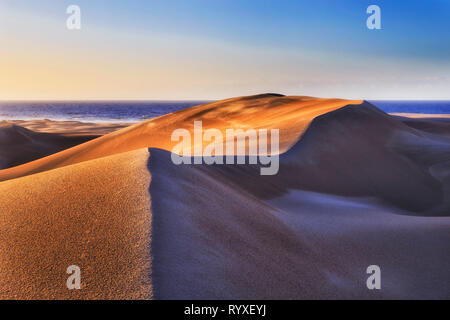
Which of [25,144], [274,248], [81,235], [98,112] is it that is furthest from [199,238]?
[98,112]

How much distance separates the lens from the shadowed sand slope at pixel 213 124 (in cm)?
973

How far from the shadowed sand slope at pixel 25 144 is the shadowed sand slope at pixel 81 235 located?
12758mm

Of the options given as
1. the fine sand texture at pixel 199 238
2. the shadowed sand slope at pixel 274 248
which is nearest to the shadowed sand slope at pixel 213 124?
the fine sand texture at pixel 199 238

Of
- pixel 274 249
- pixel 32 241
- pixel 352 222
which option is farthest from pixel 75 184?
pixel 352 222

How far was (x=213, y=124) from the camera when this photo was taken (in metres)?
13.9

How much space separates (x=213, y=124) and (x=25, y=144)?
394 inches

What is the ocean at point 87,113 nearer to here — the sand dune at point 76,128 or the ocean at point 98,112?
the ocean at point 98,112

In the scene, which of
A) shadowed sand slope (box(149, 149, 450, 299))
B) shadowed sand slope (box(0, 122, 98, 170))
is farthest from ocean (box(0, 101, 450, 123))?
shadowed sand slope (box(149, 149, 450, 299))

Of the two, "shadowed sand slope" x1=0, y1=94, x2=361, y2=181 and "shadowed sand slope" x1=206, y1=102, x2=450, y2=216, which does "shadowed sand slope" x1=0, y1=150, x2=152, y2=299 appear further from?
A: "shadowed sand slope" x1=0, y1=94, x2=361, y2=181

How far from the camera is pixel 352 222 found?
4.55m

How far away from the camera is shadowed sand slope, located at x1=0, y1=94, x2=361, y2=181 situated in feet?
31.9
